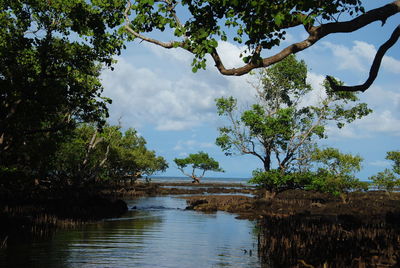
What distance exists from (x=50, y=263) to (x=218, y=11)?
31.4 feet

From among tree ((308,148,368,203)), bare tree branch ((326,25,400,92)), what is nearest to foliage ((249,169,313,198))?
tree ((308,148,368,203))

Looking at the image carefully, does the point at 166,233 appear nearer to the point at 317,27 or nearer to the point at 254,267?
the point at 254,267

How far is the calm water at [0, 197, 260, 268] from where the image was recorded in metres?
12.7

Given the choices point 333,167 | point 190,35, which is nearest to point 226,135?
point 333,167

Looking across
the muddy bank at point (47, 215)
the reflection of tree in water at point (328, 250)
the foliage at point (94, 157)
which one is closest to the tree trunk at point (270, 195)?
the muddy bank at point (47, 215)

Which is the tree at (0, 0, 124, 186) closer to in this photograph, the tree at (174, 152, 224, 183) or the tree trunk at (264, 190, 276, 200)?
the tree trunk at (264, 190, 276, 200)

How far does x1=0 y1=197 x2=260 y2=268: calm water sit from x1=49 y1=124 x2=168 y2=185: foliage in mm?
6193

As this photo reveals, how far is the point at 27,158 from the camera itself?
2644 cm

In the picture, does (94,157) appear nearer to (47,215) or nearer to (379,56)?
(47,215)

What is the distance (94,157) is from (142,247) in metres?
31.0

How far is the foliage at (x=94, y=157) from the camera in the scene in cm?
3647

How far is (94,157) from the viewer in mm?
45000

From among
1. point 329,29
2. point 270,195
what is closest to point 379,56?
point 329,29

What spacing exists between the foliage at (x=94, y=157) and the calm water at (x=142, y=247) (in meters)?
6.19
